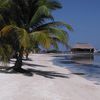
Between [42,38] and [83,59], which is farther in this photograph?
[83,59]

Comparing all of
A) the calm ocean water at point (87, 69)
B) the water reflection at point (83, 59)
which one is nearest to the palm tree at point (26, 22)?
the calm ocean water at point (87, 69)

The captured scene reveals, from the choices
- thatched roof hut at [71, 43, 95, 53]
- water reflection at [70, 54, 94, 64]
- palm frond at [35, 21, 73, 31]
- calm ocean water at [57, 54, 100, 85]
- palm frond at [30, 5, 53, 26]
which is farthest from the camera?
thatched roof hut at [71, 43, 95, 53]

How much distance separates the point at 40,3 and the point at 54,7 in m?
0.97

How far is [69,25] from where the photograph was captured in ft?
64.1

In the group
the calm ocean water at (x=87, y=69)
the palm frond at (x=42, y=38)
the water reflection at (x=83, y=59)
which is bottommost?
the calm ocean water at (x=87, y=69)

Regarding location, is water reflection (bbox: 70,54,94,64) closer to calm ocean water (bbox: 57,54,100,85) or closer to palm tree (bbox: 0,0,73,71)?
calm ocean water (bbox: 57,54,100,85)

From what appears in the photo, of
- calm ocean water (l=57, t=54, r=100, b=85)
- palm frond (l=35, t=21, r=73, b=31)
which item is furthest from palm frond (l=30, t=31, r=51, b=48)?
calm ocean water (l=57, t=54, r=100, b=85)

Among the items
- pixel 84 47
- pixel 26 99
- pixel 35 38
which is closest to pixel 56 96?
pixel 26 99

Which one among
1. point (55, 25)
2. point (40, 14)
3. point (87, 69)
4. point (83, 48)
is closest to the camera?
point (40, 14)

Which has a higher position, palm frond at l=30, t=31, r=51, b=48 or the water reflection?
palm frond at l=30, t=31, r=51, b=48

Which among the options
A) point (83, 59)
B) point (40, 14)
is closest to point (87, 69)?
point (40, 14)

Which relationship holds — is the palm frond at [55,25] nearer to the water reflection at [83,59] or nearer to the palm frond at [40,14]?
the palm frond at [40,14]

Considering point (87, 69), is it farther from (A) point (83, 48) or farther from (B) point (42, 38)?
(A) point (83, 48)

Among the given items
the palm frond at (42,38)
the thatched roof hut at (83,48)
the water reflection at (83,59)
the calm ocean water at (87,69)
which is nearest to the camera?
the palm frond at (42,38)
